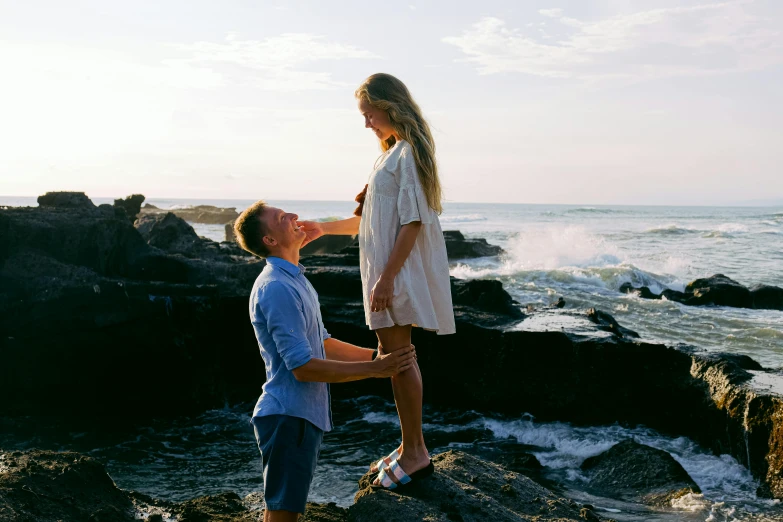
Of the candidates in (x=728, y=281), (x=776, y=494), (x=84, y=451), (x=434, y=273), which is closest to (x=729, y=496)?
(x=776, y=494)

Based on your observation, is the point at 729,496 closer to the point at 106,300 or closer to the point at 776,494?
the point at 776,494

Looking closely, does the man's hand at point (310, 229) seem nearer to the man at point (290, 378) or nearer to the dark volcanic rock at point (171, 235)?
the man at point (290, 378)

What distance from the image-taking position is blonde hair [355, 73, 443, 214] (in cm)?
387

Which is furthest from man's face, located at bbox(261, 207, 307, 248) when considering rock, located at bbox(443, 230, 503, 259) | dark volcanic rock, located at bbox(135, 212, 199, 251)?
rock, located at bbox(443, 230, 503, 259)

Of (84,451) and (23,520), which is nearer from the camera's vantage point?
(23,520)

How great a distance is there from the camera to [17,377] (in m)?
8.73

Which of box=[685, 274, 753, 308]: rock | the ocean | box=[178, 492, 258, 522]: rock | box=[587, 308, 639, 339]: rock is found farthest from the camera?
box=[685, 274, 753, 308]: rock

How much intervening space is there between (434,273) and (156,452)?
4.96m

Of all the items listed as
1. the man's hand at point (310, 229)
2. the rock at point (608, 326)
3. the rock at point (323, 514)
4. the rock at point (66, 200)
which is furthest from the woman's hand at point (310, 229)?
the rock at point (66, 200)

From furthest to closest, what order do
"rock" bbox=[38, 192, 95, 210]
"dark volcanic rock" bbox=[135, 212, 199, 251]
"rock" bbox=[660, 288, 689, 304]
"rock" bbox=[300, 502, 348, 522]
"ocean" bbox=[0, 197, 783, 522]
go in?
"rock" bbox=[660, 288, 689, 304] < "dark volcanic rock" bbox=[135, 212, 199, 251] < "rock" bbox=[38, 192, 95, 210] < "ocean" bbox=[0, 197, 783, 522] < "rock" bbox=[300, 502, 348, 522]

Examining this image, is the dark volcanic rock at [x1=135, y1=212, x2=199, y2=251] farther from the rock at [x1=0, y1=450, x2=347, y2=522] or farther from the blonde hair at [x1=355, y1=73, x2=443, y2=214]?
the blonde hair at [x1=355, y1=73, x2=443, y2=214]

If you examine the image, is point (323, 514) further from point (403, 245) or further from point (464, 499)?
point (403, 245)

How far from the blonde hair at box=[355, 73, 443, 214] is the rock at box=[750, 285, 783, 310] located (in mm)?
14991

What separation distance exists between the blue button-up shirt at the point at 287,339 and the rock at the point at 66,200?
858cm
